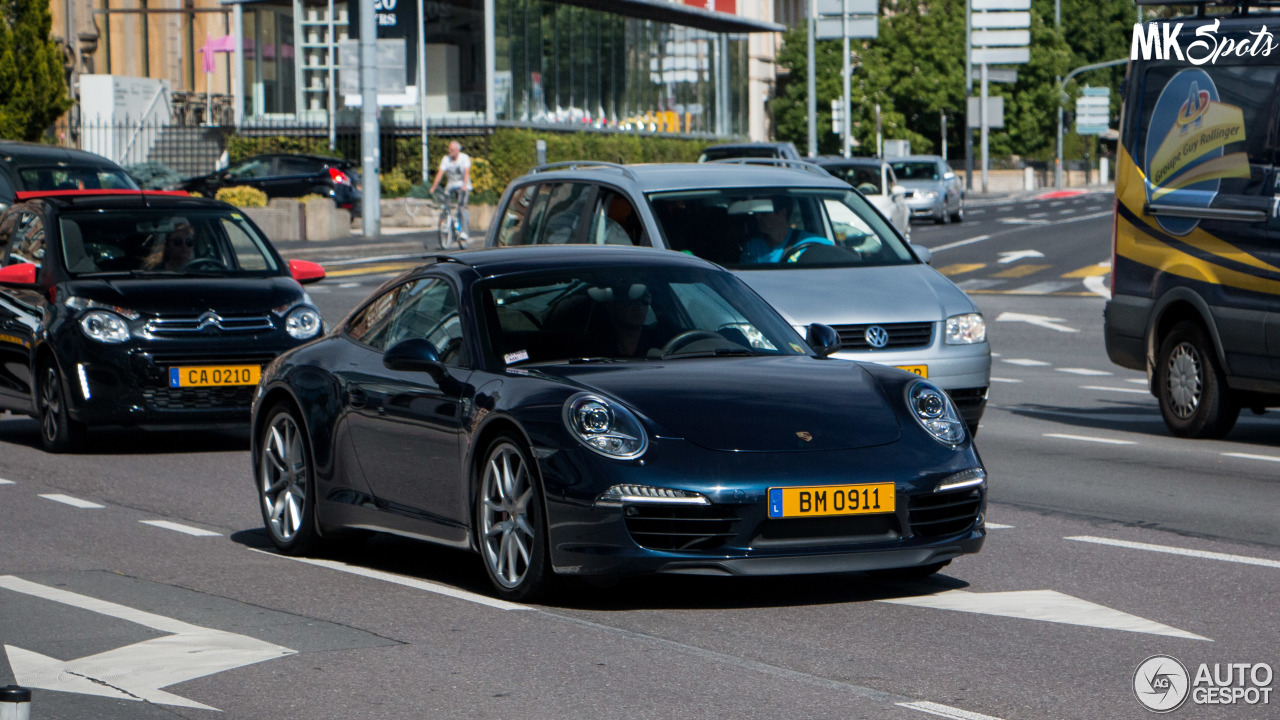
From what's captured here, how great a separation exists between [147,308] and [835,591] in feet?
20.8

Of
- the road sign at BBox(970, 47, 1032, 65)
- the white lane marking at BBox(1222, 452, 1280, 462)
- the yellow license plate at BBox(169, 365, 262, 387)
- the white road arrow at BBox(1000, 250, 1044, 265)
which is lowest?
the white road arrow at BBox(1000, 250, 1044, 265)

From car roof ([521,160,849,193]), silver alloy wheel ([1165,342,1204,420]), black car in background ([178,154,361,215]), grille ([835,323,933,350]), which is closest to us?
grille ([835,323,933,350])

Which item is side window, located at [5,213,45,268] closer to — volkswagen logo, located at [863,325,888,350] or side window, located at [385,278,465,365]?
volkswagen logo, located at [863,325,888,350]

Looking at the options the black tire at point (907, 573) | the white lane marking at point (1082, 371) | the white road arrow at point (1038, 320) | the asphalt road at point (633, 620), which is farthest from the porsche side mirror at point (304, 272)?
the white road arrow at point (1038, 320)

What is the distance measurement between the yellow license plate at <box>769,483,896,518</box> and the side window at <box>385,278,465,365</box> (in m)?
1.52

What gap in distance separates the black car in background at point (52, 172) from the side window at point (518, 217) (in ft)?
30.5

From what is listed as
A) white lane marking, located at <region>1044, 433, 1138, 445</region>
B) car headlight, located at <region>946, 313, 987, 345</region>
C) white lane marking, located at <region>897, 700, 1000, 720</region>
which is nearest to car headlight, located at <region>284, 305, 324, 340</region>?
car headlight, located at <region>946, 313, 987, 345</region>

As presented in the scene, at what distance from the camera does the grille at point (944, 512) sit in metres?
6.93

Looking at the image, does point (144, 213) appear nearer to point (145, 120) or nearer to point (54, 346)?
point (54, 346)

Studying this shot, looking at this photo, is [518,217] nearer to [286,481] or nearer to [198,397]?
[198,397]

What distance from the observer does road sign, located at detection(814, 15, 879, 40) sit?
5034cm

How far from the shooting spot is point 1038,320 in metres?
24.0

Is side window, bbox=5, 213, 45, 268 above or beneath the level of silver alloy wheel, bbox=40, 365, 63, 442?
above

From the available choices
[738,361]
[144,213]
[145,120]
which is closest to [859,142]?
[145,120]
